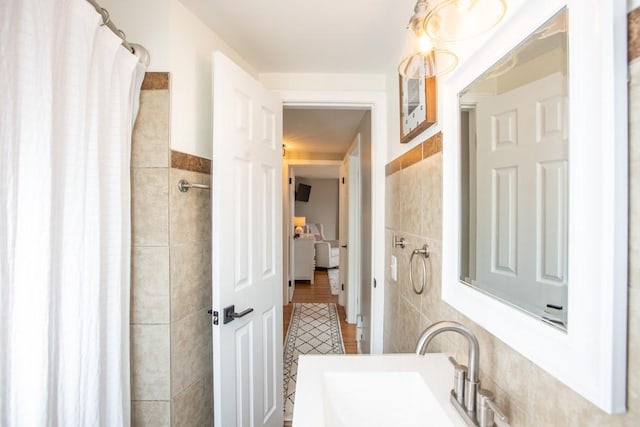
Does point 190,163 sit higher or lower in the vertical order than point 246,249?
higher

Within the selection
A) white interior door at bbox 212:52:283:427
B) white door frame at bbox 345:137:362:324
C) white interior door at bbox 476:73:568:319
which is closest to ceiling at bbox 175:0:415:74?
white interior door at bbox 212:52:283:427

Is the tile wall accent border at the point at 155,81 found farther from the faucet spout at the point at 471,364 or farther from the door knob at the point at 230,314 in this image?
the faucet spout at the point at 471,364

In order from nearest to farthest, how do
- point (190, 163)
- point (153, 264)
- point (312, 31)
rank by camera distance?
point (153, 264) < point (190, 163) < point (312, 31)

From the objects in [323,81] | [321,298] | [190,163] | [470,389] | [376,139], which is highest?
[323,81]

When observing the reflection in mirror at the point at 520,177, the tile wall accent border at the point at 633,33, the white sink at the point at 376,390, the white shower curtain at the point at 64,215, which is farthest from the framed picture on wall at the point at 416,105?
the white shower curtain at the point at 64,215

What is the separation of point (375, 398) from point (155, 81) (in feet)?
4.67

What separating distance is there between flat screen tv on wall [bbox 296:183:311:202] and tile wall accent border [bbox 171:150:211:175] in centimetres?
680

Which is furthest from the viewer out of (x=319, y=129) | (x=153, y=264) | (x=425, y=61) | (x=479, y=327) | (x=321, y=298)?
(x=321, y=298)

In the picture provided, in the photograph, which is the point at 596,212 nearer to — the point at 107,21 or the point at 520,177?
the point at 520,177

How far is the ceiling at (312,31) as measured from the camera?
1200 mm

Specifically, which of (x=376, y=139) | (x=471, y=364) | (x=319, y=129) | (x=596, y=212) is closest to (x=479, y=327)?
(x=471, y=364)

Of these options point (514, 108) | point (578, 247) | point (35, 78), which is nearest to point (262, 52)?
point (35, 78)

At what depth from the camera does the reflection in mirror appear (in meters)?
0.51

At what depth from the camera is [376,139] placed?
1.83 metres
